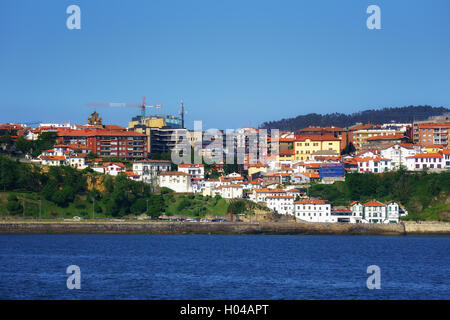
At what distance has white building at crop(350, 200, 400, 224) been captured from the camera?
83.2m

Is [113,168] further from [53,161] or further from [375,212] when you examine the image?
[375,212]

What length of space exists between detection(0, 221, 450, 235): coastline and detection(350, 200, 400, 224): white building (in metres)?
2.09

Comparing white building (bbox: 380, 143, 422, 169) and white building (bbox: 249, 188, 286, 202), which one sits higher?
white building (bbox: 380, 143, 422, 169)

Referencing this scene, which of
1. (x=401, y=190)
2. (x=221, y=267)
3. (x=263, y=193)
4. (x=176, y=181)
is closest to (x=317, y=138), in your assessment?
(x=176, y=181)

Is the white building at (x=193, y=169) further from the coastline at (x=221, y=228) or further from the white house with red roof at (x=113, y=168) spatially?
the coastline at (x=221, y=228)

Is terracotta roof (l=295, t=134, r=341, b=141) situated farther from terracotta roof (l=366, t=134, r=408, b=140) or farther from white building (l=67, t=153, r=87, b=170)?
white building (l=67, t=153, r=87, b=170)

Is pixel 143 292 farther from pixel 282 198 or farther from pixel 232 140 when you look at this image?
pixel 232 140

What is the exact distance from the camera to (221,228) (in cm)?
8056

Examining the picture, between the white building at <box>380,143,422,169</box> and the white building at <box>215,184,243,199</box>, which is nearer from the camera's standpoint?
the white building at <box>215,184,243,199</box>

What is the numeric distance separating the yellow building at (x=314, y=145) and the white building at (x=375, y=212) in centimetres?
3488

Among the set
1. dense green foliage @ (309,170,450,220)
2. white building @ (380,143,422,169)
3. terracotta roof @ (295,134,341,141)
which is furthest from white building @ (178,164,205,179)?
white building @ (380,143,422,169)

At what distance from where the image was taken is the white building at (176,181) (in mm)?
95500

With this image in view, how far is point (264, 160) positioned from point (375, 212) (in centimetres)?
3601

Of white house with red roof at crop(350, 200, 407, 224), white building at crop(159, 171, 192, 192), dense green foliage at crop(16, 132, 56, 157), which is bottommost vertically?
white house with red roof at crop(350, 200, 407, 224)
